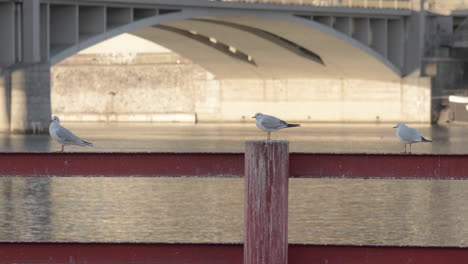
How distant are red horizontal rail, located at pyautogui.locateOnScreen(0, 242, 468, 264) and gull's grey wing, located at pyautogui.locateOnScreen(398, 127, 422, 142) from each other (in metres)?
6.22

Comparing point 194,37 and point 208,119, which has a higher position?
point 194,37

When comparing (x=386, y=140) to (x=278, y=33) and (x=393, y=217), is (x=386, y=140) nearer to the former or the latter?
(x=278, y=33)

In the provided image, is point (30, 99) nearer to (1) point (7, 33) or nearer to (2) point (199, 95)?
(1) point (7, 33)

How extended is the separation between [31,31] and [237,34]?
2456cm

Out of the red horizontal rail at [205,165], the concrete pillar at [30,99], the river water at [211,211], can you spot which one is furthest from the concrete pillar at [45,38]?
the red horizontal rail at [205,165]

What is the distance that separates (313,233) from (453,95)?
75530 mm

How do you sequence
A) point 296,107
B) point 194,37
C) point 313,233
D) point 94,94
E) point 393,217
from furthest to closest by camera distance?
point 94,94 < point 296,107 < point 194,37 < point 393,217 < point 313,233

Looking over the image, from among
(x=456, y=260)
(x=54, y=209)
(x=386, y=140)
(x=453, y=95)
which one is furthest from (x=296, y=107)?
(x=456, y=260)

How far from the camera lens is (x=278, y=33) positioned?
84.3m

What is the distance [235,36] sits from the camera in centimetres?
8606

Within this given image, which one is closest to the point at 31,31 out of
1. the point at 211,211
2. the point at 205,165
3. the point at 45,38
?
the point at 45,38

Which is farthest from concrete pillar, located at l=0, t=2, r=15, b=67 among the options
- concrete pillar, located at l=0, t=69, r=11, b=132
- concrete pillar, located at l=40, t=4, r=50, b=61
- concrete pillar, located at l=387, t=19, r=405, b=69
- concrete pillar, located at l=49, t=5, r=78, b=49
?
concrete pillar, located at l=387, t=19, r=405, b=69

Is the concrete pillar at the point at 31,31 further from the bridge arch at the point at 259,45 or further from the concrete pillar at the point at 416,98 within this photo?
the concrete pillar at the point at 416,98

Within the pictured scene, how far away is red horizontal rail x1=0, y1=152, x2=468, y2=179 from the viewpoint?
9977 mm
